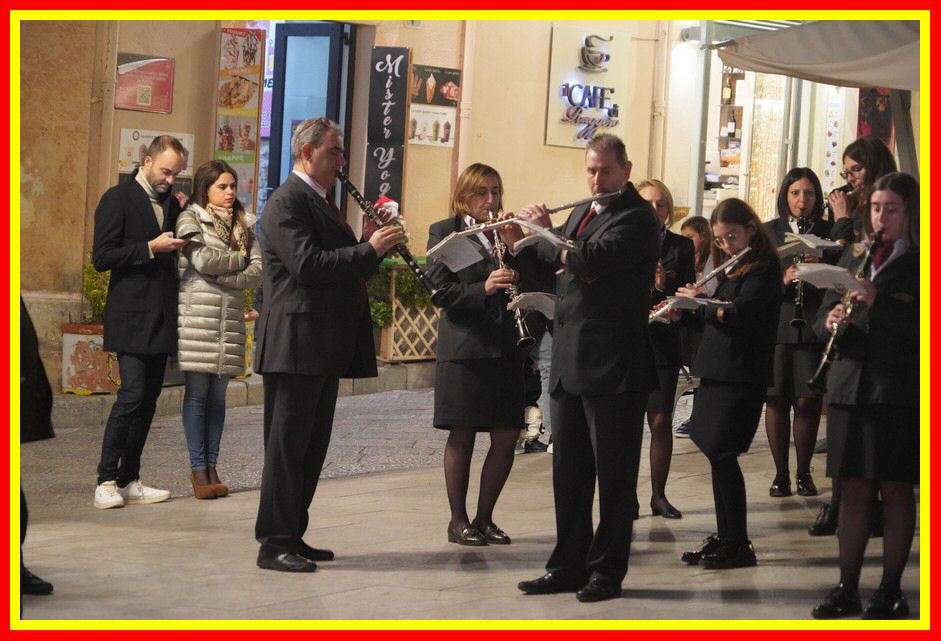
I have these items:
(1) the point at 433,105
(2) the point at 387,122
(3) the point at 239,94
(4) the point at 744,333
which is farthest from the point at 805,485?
(1) the point at 433,105

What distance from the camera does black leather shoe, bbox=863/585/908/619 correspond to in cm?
466

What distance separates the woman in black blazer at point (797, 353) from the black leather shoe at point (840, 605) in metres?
2.18

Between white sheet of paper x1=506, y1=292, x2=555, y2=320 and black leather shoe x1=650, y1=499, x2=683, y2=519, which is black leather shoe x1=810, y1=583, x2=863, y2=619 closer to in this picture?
white sheet of paper x1=506, y1=292, x2=555, y2=320

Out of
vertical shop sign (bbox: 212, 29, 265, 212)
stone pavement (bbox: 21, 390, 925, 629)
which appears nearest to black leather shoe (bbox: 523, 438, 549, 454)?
stone pavement (bbox: 21, 390, 925, 629)

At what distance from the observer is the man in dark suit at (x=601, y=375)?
5000 millimetres

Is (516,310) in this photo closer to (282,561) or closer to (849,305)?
(282,561)

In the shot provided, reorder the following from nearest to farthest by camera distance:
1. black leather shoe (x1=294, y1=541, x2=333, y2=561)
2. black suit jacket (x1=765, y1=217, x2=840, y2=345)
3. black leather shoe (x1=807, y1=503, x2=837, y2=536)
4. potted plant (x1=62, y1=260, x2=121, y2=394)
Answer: black leather shoe (x1=294, y1=541, x2=333, y2=561) → black leather shoe (x1=807, y1=503, x2=837, y2=536) → black suit jacket (x1=765, y1=217, x2=840, y2=345) → potted plant (x1=62, y1=260, x2=121, y2=394)

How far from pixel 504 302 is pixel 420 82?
677cm

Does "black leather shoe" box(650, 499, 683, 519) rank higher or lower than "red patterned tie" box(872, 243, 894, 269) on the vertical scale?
lower

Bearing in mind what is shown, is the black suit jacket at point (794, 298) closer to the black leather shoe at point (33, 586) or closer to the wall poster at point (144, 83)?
the black leather shoe at point (33, 586)

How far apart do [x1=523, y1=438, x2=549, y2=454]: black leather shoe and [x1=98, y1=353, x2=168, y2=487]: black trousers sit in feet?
8.26

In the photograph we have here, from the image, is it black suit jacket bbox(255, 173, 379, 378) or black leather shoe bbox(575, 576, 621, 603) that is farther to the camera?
black suit jacket bbox(255, 173, 379, 378)

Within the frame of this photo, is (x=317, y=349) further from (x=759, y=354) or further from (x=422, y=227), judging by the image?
(x=422, y=227)

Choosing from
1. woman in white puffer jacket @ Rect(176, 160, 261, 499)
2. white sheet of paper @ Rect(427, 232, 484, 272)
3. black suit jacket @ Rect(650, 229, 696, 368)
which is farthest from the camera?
woman in white puffer jacket @ Rect(176, 160, 261, 499)
